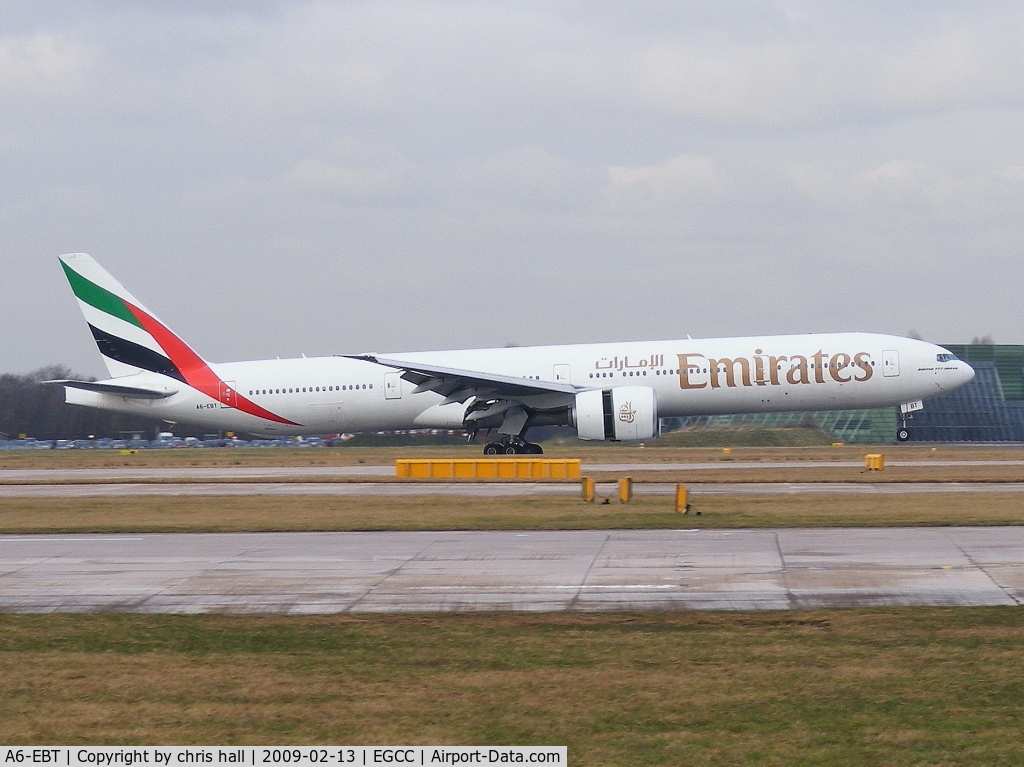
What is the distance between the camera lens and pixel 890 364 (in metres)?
39.6

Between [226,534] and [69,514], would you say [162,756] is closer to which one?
[226,534]

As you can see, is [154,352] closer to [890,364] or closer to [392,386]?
[392,386]

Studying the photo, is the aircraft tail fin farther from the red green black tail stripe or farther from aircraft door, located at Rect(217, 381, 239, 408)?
aircraft door, located at Rect(217, 381, 239, 408)

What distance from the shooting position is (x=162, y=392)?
142 feet

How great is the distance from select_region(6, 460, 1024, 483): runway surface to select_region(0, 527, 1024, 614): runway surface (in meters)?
17.4

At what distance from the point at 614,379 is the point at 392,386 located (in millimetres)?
7862

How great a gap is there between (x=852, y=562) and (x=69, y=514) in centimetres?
1622

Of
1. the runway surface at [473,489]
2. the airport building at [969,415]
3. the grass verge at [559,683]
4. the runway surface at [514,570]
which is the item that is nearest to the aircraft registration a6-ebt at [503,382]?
the runway surface at [473,489]

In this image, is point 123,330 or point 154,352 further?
point 123,330

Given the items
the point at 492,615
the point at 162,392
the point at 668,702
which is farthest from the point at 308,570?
the point at 162,392
